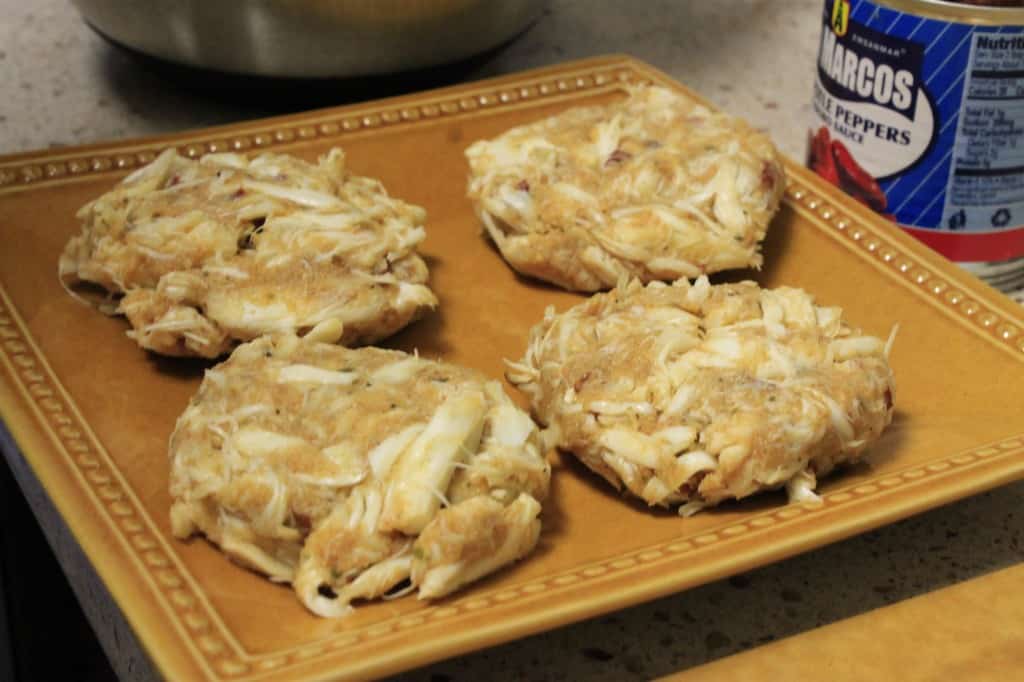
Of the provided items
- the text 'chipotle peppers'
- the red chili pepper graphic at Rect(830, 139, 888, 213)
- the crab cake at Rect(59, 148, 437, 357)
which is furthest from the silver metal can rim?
the crab cake at Rect(59, 148, 437, 357)

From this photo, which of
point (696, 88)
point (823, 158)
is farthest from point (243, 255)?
point (696, 88)

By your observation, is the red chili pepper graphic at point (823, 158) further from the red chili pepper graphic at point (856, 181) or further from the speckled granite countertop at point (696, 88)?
the speckled granite countertop at point (696, 88)

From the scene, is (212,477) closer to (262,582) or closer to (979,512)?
(262,582)

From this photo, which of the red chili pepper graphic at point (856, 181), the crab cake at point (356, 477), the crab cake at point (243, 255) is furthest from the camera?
the red chili pepper graphic at point (856, 181)

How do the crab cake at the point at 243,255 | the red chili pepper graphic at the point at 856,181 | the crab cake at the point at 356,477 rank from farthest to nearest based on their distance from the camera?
the red chili pepper graphic at the point at 856,181 < the crab cake at the point at 243,255 < the crab cake at the point at 356,477

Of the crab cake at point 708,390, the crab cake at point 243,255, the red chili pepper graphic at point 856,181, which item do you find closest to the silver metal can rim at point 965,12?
the red chili pepper graphic at point 856,181

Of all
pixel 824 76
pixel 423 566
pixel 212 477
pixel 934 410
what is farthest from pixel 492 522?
pixel 824 76

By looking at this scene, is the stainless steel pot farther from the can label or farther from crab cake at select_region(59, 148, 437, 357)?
the can label
